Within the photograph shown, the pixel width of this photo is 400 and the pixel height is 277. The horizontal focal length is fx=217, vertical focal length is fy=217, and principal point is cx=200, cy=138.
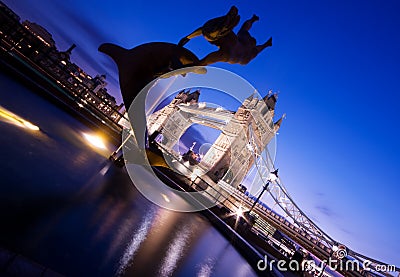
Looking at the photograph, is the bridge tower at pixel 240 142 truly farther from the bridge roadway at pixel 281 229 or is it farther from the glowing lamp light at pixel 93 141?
the glowing lamp light at pixel 93 141

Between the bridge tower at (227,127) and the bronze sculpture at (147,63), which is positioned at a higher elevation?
the bridge tower at (227,127)

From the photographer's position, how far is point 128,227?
8.80 feet

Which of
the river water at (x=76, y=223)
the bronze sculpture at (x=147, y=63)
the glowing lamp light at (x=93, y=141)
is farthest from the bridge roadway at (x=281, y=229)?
the river water at (x=76, y=223)

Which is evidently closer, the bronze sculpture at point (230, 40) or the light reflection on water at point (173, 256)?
the light reflection on water at point (173, 256)

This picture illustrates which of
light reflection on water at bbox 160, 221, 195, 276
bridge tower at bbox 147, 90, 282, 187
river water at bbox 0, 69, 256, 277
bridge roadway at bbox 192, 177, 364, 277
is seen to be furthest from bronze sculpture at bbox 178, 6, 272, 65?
bridge tower at bbox 147, 90, 282, 187

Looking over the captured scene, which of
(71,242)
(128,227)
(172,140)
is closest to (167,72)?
(128,227)

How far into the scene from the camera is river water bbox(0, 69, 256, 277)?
1.63m

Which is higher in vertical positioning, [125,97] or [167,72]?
[167,72]

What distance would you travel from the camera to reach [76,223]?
2117 millimetres

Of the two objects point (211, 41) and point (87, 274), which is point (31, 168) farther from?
point (211, 41)

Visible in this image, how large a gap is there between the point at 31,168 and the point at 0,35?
8.72 meters

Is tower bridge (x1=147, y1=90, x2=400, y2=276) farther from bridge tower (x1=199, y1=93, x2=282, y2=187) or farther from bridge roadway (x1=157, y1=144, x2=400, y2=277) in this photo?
bridge roadway (x1=157, y1=144, x2=400, y2=277)

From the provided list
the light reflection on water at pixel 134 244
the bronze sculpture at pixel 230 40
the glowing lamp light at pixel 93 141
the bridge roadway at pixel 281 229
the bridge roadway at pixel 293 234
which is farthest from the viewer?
the bridge roadway at pixel 293 234

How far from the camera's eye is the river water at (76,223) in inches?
64.2
